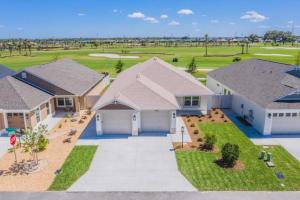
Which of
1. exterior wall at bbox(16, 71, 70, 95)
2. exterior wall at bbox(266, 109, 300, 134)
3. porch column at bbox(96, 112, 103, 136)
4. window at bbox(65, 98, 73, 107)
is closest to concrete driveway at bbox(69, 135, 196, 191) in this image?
porch column at bbox(96, 112, 103, 136)

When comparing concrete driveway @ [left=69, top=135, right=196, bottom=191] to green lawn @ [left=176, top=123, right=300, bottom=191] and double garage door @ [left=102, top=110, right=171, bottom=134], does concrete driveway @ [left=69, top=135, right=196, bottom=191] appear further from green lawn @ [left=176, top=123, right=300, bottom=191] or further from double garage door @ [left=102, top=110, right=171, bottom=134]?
double garage door @ [left=102, top=110, right=171, bottom=134]

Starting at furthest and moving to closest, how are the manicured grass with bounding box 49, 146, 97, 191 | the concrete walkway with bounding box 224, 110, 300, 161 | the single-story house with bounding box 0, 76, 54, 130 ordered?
the single-story house with bounding box 0, 76, 54, 130 → the concrete walkway with bounding box 224, 110, 300, 161 → the manicured grass with bounding box 49, 146, 97, 191

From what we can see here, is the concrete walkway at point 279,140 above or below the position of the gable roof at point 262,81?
below

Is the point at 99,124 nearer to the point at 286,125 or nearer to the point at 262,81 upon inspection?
the point at 286,125

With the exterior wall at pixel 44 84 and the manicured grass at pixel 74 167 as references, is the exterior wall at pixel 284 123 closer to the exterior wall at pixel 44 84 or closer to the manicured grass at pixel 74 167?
the manicured grass at pixel 74 167

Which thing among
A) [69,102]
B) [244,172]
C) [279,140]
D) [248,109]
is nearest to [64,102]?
[69,102]

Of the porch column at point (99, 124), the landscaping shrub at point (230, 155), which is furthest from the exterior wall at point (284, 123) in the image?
the porch column at point (99, 124)

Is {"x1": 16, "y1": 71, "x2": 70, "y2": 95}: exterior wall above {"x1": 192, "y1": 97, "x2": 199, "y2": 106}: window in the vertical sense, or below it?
above
